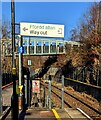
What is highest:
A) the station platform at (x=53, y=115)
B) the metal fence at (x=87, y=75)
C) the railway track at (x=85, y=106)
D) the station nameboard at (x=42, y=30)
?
the station nameboard at (x=42, y=30)

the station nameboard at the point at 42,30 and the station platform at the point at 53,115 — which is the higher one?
the station nameboard at the point at 42,30

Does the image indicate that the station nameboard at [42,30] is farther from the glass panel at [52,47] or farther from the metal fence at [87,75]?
the glass panel at [52,47]

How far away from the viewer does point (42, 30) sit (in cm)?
1283

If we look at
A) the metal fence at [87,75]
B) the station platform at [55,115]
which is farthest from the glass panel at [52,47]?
the station platform at [55,115]

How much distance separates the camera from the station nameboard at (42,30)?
41.6ft

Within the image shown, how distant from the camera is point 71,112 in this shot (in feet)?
43.5

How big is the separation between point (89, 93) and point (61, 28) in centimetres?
1575

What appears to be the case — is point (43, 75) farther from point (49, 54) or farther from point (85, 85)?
point (85, 85)

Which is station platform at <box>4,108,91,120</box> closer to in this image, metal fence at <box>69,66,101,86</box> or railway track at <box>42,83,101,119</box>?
railway track at <box>42,83,101,119</box>

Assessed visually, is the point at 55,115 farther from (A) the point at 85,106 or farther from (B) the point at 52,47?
(B) the point at 52,47

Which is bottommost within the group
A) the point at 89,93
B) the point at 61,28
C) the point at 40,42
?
the point at 89,93

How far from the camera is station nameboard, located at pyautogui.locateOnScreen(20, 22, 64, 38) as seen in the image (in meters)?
12.7

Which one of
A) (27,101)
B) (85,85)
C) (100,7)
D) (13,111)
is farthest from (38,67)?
(13,111)

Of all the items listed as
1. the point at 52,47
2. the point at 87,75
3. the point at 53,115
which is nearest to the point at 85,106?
the point at 53,115
